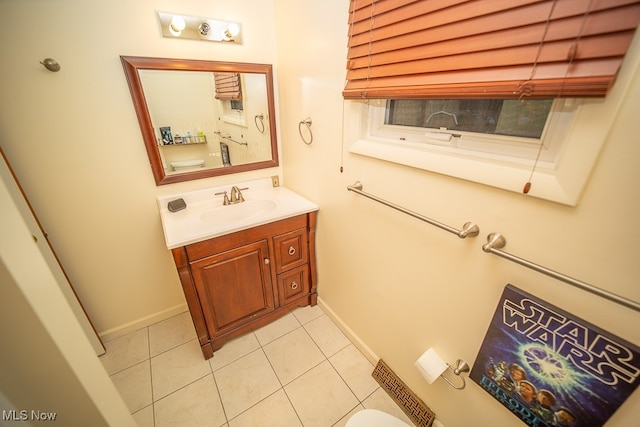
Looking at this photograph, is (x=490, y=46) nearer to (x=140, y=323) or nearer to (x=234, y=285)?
(x=234, y=285)

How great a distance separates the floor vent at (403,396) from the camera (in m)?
1.20

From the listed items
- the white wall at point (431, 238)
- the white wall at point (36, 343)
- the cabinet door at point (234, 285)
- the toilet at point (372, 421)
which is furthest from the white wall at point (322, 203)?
the white wall at point (36, 343)

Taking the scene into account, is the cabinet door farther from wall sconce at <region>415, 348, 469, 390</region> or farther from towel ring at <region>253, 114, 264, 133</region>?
wall sconce at <region>415, 348, 469, 390</region>

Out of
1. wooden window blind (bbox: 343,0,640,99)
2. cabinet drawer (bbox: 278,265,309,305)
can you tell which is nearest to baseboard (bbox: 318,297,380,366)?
cabinet drawer (bbox: 278,265,309,305)

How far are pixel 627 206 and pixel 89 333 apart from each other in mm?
2429

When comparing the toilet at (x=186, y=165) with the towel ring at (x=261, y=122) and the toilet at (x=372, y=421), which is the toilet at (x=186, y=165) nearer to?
the towel ring at (x=261, y=122)

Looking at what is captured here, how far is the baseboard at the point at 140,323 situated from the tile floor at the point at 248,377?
4 cm

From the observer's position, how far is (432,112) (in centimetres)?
100

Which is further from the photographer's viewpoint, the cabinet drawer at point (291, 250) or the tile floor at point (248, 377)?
the cabinet drawer at point (291, 250)

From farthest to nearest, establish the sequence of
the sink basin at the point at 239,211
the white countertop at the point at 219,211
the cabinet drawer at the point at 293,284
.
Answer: the cabinet drawer at the point at 293,284 < the sink basin at the point at 239,211 < the white countertop at the point at 219,211

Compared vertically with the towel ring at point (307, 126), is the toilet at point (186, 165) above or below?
below

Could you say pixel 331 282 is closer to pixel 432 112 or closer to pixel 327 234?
pixel 327 234

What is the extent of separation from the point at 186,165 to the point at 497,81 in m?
1.63

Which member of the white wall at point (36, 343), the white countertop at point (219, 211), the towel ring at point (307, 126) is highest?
the towel ring at point (307, 126)
